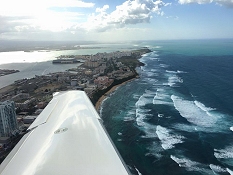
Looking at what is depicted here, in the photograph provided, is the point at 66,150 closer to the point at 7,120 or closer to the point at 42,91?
the point at 7,120

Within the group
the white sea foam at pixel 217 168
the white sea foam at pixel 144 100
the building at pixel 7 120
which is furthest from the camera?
the white sea foam at pixel 144 100

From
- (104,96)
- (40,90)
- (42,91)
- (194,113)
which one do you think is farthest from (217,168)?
(40,90)

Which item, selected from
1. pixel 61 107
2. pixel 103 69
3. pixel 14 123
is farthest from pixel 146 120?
pixel 103 69

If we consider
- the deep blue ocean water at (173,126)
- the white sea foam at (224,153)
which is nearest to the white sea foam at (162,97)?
the deep blue ocean water at (173,126)

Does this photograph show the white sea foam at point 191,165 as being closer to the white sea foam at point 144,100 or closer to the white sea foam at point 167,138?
the white sea foam at point 167,138

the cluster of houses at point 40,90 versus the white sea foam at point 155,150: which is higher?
the white sea foam at point 155,150

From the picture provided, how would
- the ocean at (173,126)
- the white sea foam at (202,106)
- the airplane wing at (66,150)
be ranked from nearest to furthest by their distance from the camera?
the airplane wing at (66,150) → the ocean at (173,126) → the white sea foam at (202,106)

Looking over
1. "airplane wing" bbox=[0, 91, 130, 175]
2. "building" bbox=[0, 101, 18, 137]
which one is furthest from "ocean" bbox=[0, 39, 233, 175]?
"airplane wing" bbox=[0, 91, 130, 175]

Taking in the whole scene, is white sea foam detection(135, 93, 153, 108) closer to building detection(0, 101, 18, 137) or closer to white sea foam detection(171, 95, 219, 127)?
white sea foam detection(171, 95, 219, 127)
